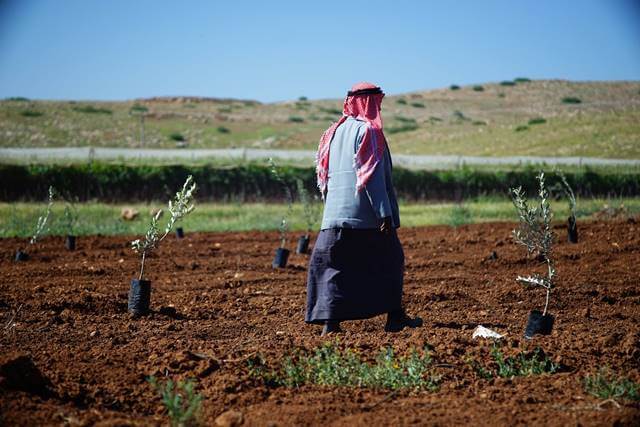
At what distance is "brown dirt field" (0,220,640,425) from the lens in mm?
4031

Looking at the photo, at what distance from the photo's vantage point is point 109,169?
2002cm

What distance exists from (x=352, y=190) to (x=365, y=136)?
1.25 feet

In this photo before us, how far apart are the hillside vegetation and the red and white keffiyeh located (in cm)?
1994

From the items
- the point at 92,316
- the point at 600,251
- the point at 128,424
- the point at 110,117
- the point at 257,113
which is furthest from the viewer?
the point at 257,113

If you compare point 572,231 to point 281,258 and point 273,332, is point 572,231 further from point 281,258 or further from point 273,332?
point 273,332

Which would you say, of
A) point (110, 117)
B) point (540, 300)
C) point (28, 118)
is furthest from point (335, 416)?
point (110, 117)

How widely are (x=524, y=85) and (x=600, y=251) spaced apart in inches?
2291

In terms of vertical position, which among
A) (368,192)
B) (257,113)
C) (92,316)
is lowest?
(92,316)

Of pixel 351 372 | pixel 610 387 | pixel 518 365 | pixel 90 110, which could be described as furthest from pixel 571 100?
pixel 610 387

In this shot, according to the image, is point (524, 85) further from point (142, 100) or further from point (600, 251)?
point (600, 251)

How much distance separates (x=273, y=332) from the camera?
6246 millimetres

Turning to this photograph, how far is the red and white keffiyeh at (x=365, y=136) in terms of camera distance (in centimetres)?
597

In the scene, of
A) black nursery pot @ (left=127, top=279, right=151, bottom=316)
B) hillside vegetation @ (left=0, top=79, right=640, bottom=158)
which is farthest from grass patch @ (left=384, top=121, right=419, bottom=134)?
black nursery pot @ (left=127, top=279, right=151, bottom=316)

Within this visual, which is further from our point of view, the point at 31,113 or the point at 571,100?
the point at 571,100
